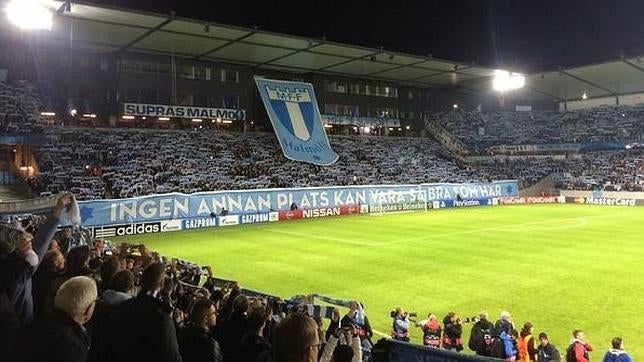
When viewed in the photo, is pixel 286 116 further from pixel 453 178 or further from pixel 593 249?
pixel 593 249

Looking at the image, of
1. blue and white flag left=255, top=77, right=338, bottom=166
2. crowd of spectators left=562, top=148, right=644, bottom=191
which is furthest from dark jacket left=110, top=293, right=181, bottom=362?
crowd of spectators left=562, top=148, right=644, bottom=191

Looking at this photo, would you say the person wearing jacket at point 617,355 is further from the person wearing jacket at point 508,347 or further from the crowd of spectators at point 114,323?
the crowd of spectators at point 114,323

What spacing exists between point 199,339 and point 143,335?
557 mm

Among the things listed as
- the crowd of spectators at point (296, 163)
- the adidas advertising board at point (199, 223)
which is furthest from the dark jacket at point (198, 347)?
the crowd of spectators at point (296, 163)

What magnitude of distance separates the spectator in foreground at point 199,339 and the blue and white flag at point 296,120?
38.5 meters

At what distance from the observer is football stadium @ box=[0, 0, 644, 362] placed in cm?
492

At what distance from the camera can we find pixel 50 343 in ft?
10.3

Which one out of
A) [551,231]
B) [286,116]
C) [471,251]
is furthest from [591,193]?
[471,251]

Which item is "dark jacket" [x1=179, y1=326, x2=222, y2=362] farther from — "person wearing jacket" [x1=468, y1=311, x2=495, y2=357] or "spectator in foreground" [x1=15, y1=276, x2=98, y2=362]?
"person wearing jacket" [x1=468, y1=311, x2=495, y2=357]

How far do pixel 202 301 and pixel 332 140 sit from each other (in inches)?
1990

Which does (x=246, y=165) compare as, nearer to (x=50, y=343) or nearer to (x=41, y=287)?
(x=41, y=287)

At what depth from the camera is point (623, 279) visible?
1681cm

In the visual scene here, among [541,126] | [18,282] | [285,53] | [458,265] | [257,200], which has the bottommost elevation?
[458,265]

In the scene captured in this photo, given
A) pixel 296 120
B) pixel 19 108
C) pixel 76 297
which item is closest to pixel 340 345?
pixel 76 297
